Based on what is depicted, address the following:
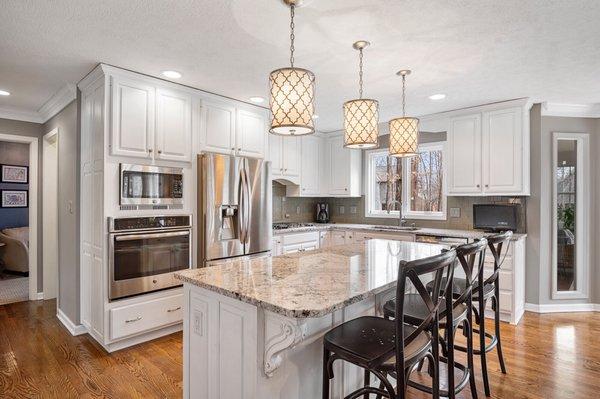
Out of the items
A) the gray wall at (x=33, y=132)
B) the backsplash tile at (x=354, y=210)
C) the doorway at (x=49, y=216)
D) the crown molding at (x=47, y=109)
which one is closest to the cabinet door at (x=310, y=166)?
the backsplash tile at (x=354, y=210)

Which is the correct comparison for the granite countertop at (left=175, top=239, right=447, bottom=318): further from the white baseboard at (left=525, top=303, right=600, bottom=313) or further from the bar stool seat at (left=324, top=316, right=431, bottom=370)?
the white baseboard at (left=525, top=303, right=600, bottom=313)

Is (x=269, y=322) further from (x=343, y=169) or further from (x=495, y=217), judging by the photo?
(x=343, y=169)

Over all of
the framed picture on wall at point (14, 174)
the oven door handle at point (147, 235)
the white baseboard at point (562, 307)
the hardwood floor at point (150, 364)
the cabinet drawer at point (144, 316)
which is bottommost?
the hardwood floor at point (150, 364)

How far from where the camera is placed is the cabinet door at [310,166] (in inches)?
202

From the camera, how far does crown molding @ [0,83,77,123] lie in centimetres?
337

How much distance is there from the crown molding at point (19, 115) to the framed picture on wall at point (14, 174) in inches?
92.8

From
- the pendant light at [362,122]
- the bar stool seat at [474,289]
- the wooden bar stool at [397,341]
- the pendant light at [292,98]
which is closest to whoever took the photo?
the wooden bar stool at [397,341]

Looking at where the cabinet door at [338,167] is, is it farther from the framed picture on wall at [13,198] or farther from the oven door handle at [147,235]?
the framed picture on wall at [13,198]

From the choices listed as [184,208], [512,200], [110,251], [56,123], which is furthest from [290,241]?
[56,123]

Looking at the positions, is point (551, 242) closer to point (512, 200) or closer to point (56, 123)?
point (512, 200)

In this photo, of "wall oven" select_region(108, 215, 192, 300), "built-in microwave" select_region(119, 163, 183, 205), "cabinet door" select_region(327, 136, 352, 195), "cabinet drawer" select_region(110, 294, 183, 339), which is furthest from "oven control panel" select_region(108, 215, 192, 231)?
"cabinet door" select_region(327, 136, 352, 195)

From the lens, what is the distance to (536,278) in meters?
3.93

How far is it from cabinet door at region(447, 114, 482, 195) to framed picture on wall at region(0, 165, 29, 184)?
270 inches

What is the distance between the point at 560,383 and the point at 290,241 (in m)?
2.93
